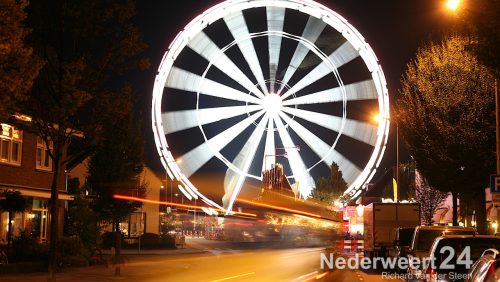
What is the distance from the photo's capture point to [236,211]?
1802 inches

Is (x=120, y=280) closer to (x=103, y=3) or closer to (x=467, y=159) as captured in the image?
(x=103, y=3)

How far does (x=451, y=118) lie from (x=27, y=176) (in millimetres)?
19693

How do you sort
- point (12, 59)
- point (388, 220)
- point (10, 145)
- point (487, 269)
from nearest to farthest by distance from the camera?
point (487, 269)
point (12, 59)
point (10, 145)
point (388, 220)

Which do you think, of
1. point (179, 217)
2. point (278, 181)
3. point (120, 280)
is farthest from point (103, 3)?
point (179, 217)

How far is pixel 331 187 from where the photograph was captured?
Answer: 97500 millimetres

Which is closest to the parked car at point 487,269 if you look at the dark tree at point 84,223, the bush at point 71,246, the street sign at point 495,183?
the street sign at point 495,183

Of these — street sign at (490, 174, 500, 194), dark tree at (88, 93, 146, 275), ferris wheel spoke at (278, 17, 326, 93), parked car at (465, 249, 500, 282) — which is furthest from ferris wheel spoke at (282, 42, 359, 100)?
parked car at (465, 249, 500, 282)

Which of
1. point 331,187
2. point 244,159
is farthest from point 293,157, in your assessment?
point 331,187

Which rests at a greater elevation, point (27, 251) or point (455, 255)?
point (455, 255)

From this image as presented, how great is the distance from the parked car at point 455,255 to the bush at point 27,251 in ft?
59.8

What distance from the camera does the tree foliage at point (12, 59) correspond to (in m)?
15.2

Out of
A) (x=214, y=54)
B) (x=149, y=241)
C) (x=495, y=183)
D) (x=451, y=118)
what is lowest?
(x=149, y=241)

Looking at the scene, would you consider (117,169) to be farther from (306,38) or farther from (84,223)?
(306,38)

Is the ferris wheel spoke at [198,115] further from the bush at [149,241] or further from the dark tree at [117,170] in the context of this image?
the bush at [149,241]
